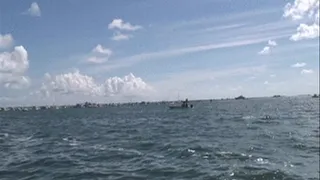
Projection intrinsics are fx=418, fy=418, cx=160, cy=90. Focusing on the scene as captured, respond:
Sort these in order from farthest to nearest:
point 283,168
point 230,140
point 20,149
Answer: point 230,140
point 20,149
point 283,168

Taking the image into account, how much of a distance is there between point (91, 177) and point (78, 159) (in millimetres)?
7257

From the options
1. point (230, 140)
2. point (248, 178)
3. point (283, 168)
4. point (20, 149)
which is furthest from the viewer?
point (230, 140)

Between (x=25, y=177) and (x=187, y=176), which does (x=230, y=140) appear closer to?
(x=187, y=176)

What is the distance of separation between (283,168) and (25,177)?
648 inches

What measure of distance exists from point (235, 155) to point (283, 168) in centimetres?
548

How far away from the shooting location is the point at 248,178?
24219 mm

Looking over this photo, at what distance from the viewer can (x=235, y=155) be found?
107 ft

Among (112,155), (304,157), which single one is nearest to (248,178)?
(304,157)

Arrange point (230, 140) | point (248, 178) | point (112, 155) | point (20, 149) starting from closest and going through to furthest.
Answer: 1. point (248, 178)
2. point (112, 155)
3. point (20, 149)
4. point (230, 140)

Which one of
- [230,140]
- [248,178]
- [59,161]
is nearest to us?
[248,178]

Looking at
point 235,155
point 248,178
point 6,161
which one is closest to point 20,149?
point 6,161

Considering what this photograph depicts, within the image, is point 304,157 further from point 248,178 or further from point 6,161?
point 6,161

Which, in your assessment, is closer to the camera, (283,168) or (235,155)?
(283,168)

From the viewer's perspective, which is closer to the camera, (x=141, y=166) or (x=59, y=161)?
(x=141, y=166)
